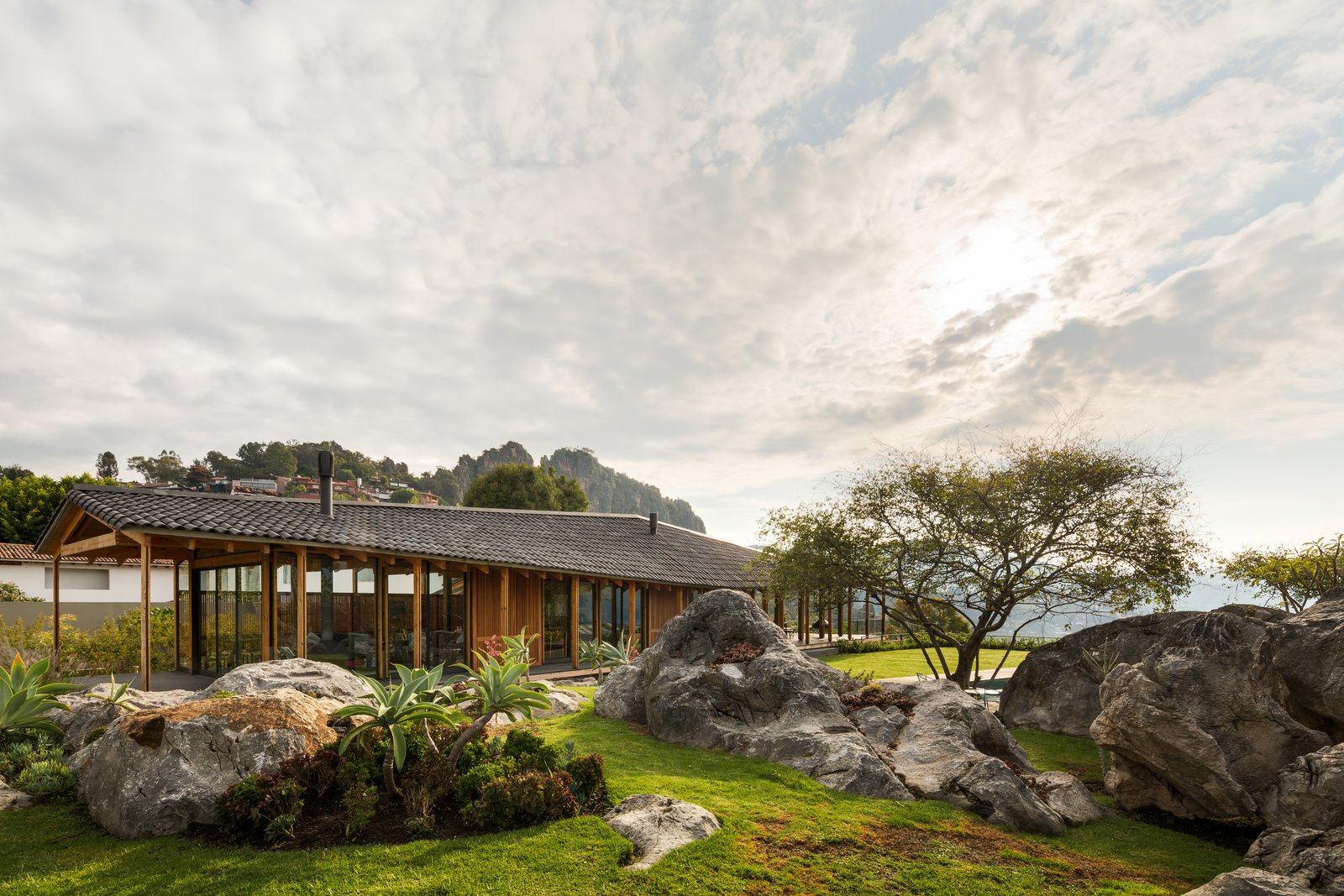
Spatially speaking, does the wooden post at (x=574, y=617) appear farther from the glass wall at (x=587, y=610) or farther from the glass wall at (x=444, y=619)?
the glass wall at (x=444, y=619)

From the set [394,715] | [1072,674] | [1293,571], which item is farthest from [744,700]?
[1293,571]

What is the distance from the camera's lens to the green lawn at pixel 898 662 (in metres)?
20.0

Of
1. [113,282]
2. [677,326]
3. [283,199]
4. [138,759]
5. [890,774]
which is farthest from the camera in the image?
[677,326]

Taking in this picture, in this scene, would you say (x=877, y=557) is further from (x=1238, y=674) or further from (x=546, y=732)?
(x=546, y=732)

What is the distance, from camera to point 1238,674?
28.3 ft

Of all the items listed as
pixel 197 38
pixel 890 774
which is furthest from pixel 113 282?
pixel 890 774

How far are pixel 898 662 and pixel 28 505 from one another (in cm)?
4430

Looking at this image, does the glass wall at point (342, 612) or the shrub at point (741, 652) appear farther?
the glass wall at point (342, 612)

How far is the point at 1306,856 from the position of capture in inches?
222

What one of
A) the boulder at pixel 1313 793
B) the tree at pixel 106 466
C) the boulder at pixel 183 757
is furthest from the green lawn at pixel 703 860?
the tree at pixel 106 466

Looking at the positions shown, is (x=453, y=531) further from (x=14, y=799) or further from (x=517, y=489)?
(x=517, y=489)

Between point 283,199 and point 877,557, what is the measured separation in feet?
46.7

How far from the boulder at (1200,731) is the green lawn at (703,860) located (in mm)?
943

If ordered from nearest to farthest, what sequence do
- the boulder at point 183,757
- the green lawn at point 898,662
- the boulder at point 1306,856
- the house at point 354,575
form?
the boulder at point 1306,856, the boulder at point 183,757, the house at point 354,575, the green lawn at point 898,662
